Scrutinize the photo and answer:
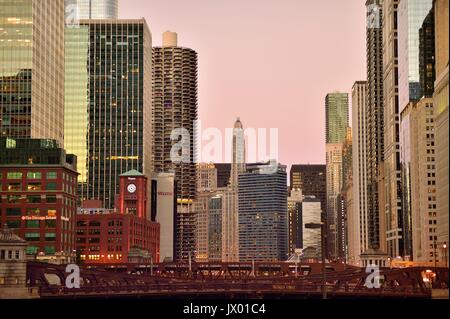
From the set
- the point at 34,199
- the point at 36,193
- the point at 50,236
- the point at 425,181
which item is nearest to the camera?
the point at 50,236

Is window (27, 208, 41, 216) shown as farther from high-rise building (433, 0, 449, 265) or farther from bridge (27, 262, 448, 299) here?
high-rise building (433, 0, 449, 265)

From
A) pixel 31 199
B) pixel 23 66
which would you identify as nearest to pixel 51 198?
pixel 31 199

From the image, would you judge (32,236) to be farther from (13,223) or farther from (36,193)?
(36,193)

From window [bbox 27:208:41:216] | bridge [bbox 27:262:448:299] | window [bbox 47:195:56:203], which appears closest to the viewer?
bridge [bbox 27:262:448:299]

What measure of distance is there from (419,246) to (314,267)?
40056mm

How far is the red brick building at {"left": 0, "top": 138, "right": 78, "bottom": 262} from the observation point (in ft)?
494

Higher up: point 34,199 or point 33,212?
point 34,199

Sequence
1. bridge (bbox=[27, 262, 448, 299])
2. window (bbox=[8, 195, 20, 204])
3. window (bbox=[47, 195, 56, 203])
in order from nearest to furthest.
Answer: bridge (bbox=[27, 262, 448, 299]) < window (bbox=[8, 195, 20, 204]) < window (bbox=[47, 195, 56, 203])

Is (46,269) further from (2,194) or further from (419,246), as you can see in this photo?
(419,246)

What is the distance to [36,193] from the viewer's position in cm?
15262

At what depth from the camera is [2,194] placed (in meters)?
153

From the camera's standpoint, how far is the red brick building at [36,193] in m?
150

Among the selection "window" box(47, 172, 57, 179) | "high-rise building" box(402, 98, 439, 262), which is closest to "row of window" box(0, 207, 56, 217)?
"window" box(47, 172, 57, 179)
